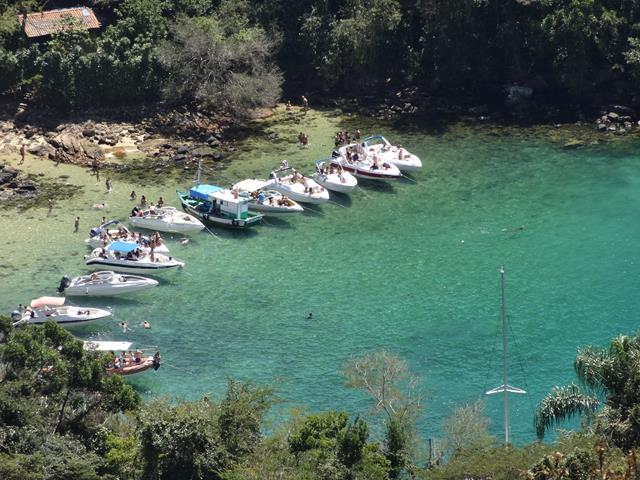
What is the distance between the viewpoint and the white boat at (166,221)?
228 ft

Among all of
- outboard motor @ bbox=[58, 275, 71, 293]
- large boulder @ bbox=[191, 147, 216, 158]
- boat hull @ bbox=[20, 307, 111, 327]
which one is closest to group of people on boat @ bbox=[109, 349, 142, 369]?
boat hull @ bbox=[20, 307, 111, 327]

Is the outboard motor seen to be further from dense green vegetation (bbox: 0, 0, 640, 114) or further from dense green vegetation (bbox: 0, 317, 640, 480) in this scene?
dense green vegetation (bbox: 0, 0, 640, 114)

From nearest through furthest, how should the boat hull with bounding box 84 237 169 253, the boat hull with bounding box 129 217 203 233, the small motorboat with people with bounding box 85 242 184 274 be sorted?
the small motorboat with people with bounding box 85 242 184 274
the boat hull with bounding box 84 237 169 253
the boat hull with bounding box 129 217 203 233

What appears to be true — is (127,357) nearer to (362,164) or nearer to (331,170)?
(331,170)

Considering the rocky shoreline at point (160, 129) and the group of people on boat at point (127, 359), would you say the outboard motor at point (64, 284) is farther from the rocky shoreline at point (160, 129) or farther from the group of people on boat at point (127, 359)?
the rocky shoreline at point (160, 129)

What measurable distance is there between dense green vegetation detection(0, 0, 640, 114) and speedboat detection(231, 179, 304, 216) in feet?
37.8

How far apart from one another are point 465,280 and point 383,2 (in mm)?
29623

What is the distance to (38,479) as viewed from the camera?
4150 centimetres

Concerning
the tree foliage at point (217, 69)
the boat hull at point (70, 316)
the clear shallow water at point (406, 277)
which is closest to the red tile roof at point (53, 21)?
the tree foliage at point (217, 69)

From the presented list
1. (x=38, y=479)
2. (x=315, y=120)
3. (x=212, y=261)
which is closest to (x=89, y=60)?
(x=315, y=120)

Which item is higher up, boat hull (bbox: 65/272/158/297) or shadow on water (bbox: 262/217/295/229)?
shadow on water (bbox: 262/217/295/229)

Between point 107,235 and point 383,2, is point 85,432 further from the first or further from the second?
point 383,2

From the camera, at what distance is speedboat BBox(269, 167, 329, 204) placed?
73188 mm

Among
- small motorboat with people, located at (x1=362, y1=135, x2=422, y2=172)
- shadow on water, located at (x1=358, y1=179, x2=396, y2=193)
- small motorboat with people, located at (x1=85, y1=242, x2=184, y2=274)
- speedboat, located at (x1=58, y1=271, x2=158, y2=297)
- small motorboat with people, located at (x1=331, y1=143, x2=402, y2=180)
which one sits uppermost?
small motorboat with people, located at (x1=362, y1=135, x2=422, y2=172)
